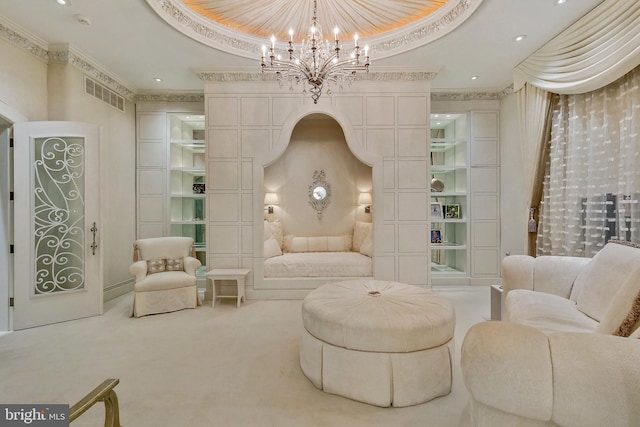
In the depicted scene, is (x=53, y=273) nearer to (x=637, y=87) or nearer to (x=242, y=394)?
(x=242, y=394)

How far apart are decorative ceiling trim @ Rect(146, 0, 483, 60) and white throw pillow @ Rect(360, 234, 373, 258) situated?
2592 millimetres

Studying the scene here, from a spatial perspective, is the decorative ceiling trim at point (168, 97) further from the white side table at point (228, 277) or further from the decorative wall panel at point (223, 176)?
the white side table at point (228, 277)

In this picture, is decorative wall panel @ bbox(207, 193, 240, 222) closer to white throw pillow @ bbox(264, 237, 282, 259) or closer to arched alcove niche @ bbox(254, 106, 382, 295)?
white throw pillow @ bbox(264, 237, 282, 259)

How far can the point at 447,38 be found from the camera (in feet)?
11.5

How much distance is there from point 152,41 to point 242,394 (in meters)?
3.87

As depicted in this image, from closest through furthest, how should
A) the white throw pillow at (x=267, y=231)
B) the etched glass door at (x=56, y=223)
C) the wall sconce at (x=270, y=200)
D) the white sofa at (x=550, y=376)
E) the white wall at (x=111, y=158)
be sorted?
1. the white sofa at (x=550, y=376)
2. the etched glass door at (x=56, y=223)
3. the white wall at (x=111, y=158)
4. the white throw pillow at (x=267, y=231)
5. the wall sconce at (x=270, y=200)

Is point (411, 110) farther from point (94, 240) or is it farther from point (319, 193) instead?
point (94, 240)

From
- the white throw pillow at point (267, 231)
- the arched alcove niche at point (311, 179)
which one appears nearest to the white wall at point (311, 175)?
the arched alcove niche at point (311, 179)

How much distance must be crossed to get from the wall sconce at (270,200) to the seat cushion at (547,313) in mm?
3777

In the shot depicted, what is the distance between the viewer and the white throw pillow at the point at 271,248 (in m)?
4.67

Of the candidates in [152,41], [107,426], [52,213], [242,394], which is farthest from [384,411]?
[152,41]

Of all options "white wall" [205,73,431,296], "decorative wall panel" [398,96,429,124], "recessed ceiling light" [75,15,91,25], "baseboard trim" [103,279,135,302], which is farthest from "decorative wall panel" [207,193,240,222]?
"decorative wall panel" [398,96,429,124]

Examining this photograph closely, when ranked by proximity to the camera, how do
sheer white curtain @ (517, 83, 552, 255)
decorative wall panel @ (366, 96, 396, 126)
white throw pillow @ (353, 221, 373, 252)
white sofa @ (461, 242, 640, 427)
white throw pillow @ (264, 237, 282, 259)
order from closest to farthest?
white sofa @ (461, 242, 640, 427), sheer white curtain @ (517, 83, 552, 255), decorative wall panel @ (366, 96, 396, 126), white throw pillow @ (264, 237, 282, 259), white throw pillow @ (353, 221, 373, 252)

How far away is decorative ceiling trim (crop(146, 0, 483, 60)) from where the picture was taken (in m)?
3.09
